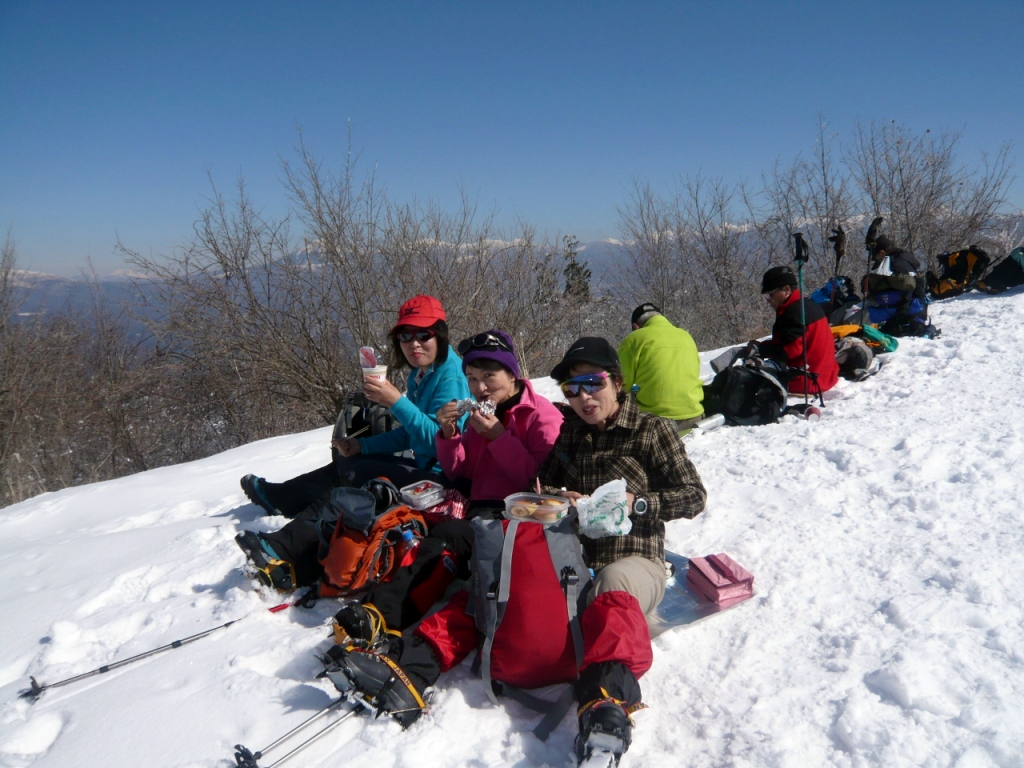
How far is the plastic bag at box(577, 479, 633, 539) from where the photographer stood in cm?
225

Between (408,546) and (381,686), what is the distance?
0.83 m

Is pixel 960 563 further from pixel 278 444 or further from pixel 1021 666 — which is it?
pixel 278 444

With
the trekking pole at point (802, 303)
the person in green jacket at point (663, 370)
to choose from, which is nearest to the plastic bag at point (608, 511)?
the person in green jacket at point (663, 370)

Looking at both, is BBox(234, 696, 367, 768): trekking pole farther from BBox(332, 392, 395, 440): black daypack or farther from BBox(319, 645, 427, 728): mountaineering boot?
BBox(332, 392, 395, 440): black daypack

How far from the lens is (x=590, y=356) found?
2799mm

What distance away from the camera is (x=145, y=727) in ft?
7.57

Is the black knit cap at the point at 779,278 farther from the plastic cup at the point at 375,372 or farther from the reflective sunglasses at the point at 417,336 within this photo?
the plastic cup at the point at 375,372

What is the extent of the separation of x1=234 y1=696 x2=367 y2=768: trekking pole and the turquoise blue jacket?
1609 millimetres

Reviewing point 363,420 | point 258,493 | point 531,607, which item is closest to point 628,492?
point 531,607

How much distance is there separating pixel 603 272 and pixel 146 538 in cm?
2285

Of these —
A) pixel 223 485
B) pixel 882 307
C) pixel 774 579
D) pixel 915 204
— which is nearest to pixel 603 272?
pixel 915 204

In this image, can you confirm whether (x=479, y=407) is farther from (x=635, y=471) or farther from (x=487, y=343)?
(x=635, y=471)

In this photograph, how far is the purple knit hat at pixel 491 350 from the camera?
320 cm

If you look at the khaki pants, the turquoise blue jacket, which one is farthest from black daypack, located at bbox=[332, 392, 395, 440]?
the khaki pants
